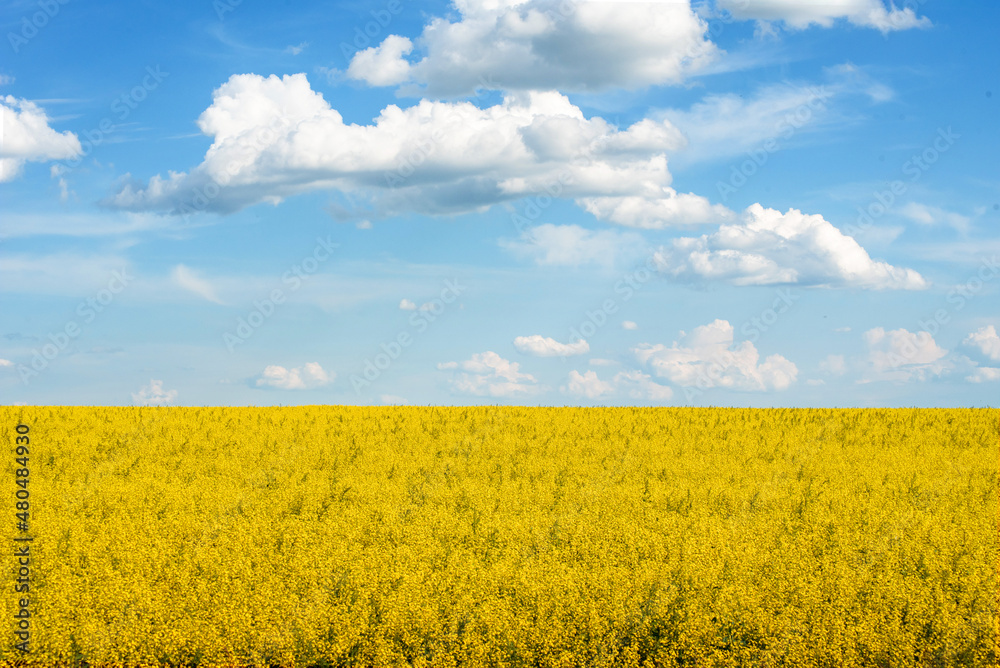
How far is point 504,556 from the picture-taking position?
9.24m

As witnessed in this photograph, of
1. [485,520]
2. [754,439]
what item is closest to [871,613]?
[485,520]

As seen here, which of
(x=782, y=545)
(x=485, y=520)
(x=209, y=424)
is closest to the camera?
(x=782, y=545)

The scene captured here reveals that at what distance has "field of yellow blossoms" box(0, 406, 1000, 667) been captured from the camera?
24.1 ft

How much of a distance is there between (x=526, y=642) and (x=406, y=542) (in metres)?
3.01

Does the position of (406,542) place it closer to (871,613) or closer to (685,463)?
(871,613)

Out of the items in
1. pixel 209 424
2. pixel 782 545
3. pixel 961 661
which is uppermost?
pixel 209 424

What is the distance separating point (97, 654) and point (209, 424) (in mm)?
14715

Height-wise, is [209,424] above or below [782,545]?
above

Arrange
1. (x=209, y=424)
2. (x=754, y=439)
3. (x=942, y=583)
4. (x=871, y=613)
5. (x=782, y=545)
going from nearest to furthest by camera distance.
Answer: (x=871, y=613), (x=942, y=583), (x=782, y=545), (x=754, y=439), (x=209, y=424)

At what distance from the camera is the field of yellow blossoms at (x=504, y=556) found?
24.1 ft

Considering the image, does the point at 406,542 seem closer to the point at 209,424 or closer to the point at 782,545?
the point at 782,545

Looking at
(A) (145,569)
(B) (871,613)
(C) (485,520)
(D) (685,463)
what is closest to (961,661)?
(B) (871,613)

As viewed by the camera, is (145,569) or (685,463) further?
(685,463)

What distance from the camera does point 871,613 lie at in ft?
25.6
